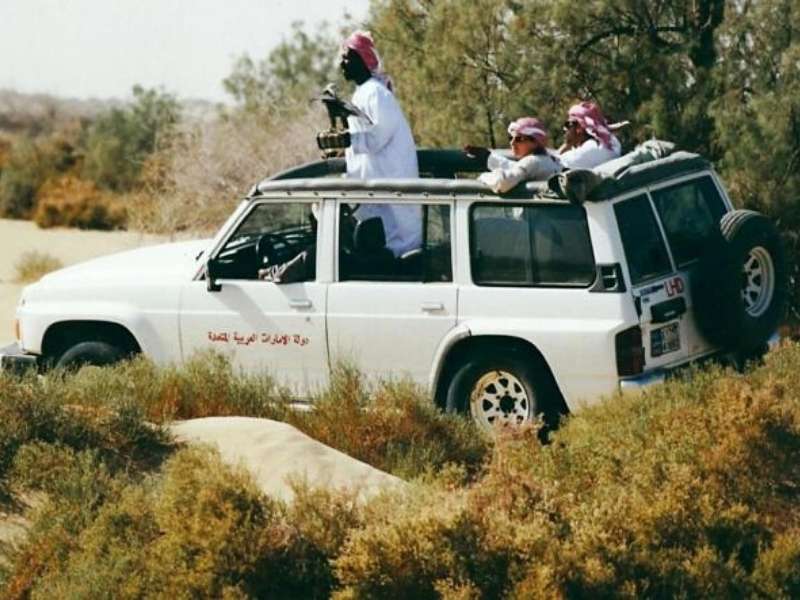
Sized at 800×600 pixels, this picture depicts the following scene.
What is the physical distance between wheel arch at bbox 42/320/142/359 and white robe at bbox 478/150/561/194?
253 cm

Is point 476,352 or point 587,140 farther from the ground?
point 587,140

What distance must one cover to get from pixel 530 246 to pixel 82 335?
305cm

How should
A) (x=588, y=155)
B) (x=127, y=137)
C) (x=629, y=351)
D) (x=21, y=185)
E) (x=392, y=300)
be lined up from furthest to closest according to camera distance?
→ (x=127, y=137), (x=21, y=185), (x=588, y=155), (x=392, y=300), (x=629, y=351)

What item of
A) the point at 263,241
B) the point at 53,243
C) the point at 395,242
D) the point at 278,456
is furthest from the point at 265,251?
the point at 53,243

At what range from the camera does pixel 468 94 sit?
56.2ft

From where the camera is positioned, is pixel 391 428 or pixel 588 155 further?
pixel 588 155

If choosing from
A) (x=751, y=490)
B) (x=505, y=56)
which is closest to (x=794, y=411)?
(x=751, y=490)

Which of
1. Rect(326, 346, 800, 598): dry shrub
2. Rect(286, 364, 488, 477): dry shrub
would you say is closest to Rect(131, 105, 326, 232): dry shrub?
Rect(286, 364, 488, 477): dry shrub

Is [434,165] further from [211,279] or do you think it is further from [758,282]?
[758,282]

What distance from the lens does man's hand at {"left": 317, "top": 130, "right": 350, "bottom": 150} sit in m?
11.6

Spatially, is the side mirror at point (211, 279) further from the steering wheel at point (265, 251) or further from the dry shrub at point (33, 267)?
the dry shrub at point (33, 267)

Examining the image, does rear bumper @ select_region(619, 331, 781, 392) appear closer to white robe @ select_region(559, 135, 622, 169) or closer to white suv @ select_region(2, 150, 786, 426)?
white suv @ select_region(2, 150, 786, 426)

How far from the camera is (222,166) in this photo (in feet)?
76.1

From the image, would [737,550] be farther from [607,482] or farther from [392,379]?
[392,379]
